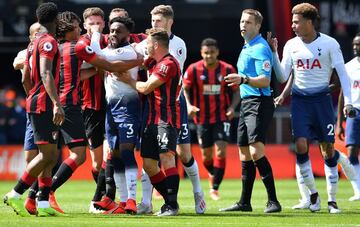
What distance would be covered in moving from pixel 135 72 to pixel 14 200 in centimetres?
204

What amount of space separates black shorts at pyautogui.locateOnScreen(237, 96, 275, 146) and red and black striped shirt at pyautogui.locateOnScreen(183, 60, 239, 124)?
14.9ft

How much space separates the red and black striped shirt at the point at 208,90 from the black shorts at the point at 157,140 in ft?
17.7

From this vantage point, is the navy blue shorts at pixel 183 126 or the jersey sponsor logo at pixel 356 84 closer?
the navy blue shorts at pixel 183 126

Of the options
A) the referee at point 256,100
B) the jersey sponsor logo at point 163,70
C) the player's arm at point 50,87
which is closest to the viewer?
the player's arm at point 50,87

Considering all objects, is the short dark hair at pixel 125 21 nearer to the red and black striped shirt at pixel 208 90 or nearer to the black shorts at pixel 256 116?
the black shorts at pixel 256 116

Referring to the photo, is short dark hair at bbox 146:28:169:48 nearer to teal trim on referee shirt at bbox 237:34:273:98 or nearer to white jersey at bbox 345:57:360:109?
teal trim on referee shirt at bbox 237:34:273:98

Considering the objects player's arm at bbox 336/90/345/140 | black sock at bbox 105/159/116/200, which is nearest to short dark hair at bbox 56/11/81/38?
black sock at bbox 105/159/116/200

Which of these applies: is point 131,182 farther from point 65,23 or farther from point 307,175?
point 307,175

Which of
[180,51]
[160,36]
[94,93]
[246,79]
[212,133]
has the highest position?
[160,36]

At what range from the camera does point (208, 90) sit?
57.7ft

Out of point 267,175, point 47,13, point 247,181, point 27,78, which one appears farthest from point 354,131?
point 47,13

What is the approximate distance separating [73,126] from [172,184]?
1319 millimetres

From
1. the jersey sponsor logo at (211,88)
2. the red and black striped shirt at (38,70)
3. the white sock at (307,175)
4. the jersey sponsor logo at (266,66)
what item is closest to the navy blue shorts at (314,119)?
the white sock at (307,175)

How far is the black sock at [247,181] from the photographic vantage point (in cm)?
1272
